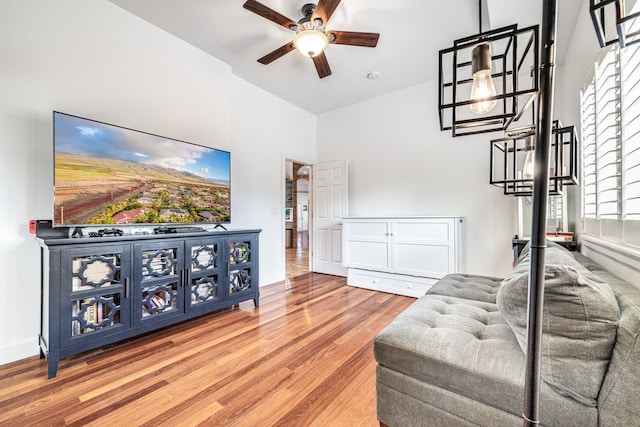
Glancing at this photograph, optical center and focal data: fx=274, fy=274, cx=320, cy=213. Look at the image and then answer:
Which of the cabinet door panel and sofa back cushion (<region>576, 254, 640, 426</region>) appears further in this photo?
the cabinet door panel

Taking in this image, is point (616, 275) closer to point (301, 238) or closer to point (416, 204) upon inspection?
point (416, 204)

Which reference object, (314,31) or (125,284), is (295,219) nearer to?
(125,284)

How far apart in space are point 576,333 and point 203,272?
264cm

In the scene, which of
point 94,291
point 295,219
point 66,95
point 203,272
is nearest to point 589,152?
point 203,272

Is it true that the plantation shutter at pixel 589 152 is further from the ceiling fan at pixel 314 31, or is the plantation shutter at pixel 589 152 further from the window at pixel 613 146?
the ceiling fan at pixel 314 31

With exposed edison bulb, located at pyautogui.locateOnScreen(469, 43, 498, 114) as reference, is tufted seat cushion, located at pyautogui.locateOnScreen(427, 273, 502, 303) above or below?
below

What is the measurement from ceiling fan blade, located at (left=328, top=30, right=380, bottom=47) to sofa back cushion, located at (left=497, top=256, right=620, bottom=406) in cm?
225

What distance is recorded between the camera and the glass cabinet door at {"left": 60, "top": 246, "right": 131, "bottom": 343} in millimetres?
1874

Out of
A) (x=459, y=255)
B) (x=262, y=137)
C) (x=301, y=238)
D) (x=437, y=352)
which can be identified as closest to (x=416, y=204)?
(x=459, y=255)

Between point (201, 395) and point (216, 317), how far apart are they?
125cm

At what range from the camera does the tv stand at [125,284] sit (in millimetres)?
1851

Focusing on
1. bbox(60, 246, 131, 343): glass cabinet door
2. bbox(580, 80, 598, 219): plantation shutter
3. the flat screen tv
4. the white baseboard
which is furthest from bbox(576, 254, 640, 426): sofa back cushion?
the white baseboard

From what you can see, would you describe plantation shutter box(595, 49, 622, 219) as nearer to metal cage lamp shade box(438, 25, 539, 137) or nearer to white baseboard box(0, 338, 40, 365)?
metal cage lamp shade box(438, 25, 539, 137)

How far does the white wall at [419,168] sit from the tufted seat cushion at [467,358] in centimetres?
235
